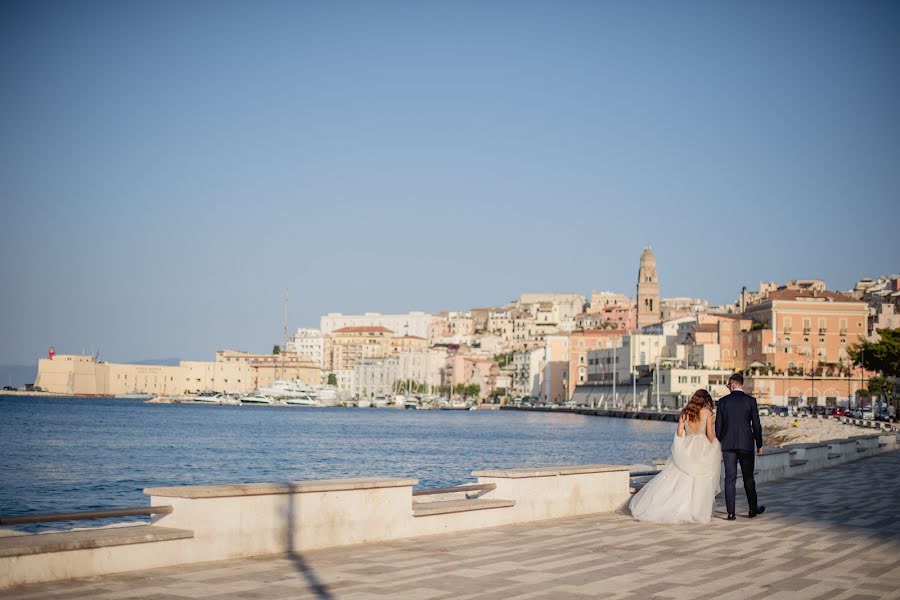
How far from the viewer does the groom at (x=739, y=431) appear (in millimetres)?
15594

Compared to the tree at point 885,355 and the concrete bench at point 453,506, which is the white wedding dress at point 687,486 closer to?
the concrete bench at point 453,506

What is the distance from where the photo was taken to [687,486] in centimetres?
1473

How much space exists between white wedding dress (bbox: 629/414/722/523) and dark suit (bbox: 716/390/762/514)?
0.79m

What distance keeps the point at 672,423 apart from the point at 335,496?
398 ft

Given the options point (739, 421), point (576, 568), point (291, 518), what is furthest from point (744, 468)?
point (291, 518)

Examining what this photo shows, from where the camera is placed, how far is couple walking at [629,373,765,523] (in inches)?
578

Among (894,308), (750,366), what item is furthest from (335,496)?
(894,308)

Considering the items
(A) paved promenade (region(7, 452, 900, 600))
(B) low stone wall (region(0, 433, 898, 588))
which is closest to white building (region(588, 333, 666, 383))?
(B) low stone wall (region(0, 433, 898, 588))

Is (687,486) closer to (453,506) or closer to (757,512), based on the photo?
(757,512)

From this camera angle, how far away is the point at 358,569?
10227 mm

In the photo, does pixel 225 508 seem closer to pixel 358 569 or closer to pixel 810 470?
pixel 358 569

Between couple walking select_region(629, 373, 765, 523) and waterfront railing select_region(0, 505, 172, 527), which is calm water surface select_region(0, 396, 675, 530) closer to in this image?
couple walking select_region(629, 373, 765, 523)

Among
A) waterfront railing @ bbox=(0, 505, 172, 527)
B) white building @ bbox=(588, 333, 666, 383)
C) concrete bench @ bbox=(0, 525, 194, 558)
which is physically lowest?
→ concrete bench @ bbox=(0, 525, 194, 558)

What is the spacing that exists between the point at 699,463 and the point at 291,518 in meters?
6.33
